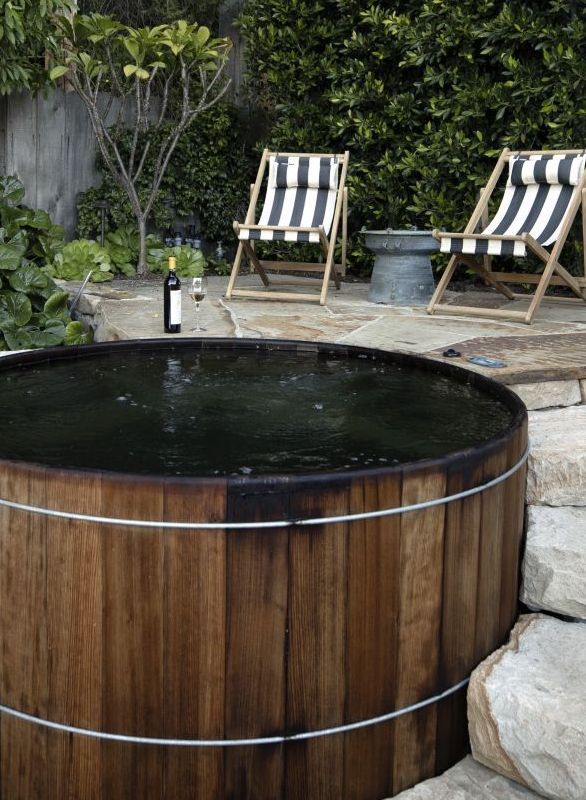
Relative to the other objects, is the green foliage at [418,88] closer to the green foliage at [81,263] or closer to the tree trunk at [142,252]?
the tree trunk at [142,252]

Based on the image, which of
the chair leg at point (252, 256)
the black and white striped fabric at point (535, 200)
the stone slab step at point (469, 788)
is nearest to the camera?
the stone slab step at point (469, 788)

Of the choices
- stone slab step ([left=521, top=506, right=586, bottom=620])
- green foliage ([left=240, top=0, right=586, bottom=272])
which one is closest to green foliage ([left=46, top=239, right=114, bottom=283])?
green foliage ([left=240, top=0, right=586, bottom=272])

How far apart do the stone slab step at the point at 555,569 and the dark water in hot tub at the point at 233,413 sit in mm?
309

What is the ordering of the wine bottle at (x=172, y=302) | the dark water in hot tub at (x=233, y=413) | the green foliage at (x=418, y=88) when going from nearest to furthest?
the dark water in hot tub at (x=233, y=413) < the wine bottle at (x=172, y=302) < the green foliage at (x=418, y=88)

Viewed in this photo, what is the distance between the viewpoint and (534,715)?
1796 mm

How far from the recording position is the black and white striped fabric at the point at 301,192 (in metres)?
5.68

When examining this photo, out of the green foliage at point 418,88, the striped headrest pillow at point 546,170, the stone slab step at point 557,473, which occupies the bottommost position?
the stone slab step at point 557,473

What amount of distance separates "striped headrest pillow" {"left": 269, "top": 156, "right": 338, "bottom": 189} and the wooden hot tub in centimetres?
418

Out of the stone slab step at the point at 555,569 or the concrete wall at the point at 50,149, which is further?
the concrete wall at the point at 50,149

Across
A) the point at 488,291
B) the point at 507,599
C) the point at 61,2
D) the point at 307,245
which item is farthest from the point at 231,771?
the point at 307,245

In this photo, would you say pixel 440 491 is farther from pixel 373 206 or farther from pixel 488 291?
pixel 373 206

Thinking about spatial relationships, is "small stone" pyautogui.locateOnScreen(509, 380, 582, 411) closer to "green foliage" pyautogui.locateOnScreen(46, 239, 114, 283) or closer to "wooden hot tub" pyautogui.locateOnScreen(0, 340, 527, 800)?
"wooden hot tub" pyautogui.locateOnScreen(0, 340, 527, 800)

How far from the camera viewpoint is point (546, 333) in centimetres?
426

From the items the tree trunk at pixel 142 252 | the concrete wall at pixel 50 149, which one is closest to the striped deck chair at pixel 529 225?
the tree trunk at pixel 142 252
